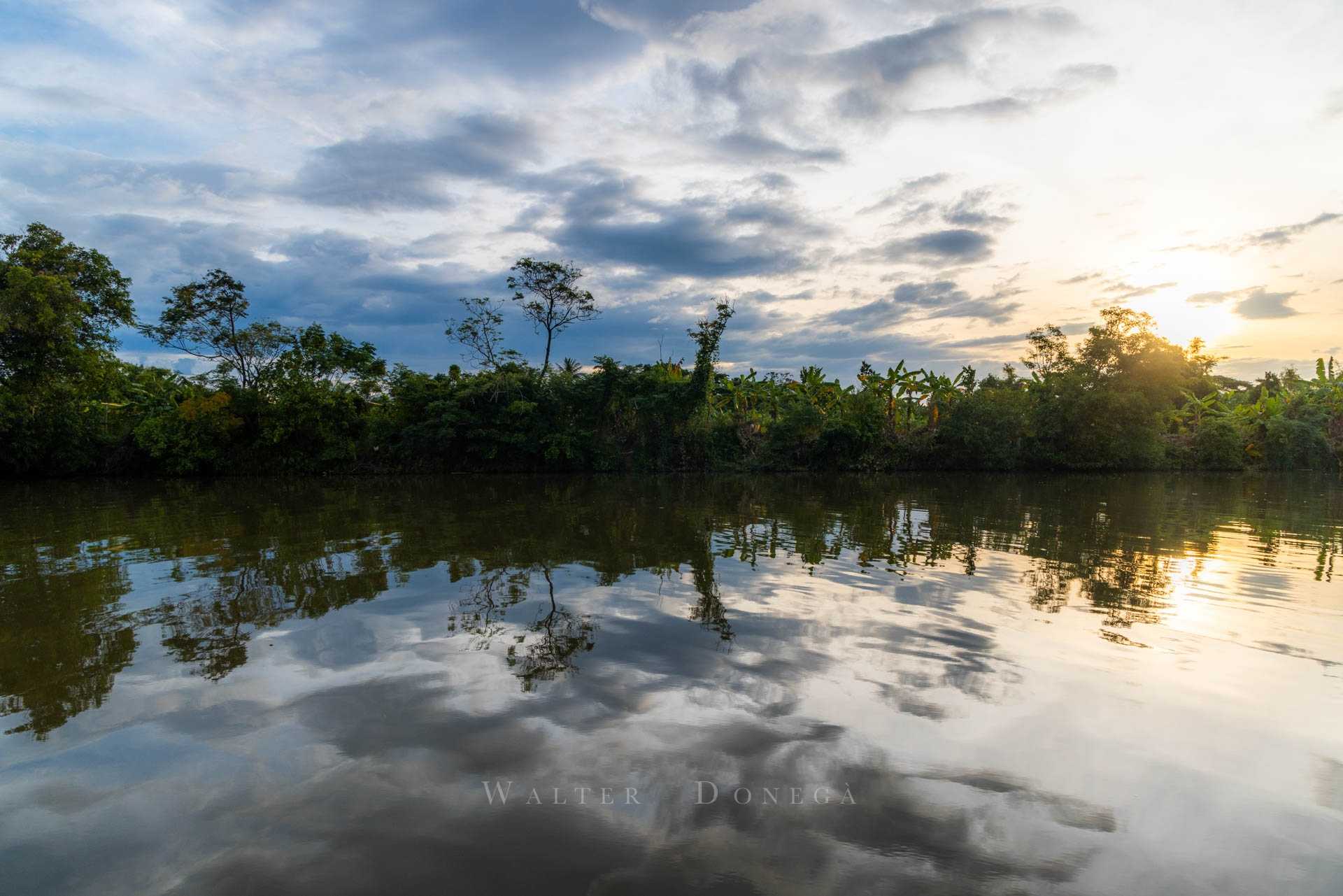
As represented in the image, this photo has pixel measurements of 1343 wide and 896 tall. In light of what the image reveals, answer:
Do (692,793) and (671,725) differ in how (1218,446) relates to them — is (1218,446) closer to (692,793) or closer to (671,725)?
(671,725)

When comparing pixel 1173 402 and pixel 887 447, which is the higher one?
pixel 1173 402

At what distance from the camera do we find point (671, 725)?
4.10 metres

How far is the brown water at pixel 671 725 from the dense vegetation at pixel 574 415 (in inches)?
844

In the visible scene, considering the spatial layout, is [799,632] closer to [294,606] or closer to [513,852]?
[513,852]

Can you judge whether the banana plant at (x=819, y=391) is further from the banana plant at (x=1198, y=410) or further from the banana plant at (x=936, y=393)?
the banana plant at (x=1198, y=410)

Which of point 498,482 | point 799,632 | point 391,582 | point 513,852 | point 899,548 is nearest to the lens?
point 513,852

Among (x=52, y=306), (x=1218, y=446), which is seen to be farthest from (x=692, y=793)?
(x=1218, y=446)

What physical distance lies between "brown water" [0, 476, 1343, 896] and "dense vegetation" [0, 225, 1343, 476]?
70.3 feet

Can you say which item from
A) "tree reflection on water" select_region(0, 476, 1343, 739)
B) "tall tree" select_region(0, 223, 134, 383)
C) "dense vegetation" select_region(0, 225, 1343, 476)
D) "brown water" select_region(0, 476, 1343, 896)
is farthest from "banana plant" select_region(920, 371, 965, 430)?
"tall tree" select_region(0, 223, 134, 383)

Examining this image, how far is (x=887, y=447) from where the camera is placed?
3406 centimetres

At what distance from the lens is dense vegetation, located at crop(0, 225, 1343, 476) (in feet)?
91.7

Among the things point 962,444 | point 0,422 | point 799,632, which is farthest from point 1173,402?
point 0,422

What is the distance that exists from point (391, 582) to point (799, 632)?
5.02 meters

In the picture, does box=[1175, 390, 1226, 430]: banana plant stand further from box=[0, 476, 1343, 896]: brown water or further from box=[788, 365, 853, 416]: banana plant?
box=[0, 476, 1343, 896]: brown water
